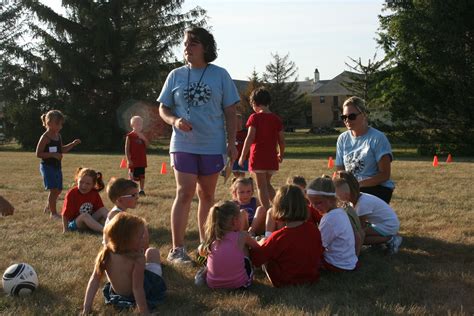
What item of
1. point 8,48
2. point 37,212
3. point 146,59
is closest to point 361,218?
point 37,212

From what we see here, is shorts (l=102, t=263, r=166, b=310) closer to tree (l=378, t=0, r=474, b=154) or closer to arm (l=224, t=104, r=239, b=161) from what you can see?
arm (l=224, t=104, r=239, b=161)

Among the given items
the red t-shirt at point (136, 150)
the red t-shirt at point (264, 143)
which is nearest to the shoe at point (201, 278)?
the red t-shirt at point (264, 143)

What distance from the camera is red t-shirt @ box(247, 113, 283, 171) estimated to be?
7102mm

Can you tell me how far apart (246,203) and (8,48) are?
35.2m

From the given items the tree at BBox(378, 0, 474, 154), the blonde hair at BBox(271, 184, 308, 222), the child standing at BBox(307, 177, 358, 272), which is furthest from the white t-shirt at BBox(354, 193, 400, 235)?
the tree at BBox(378, 0, 474, 154)

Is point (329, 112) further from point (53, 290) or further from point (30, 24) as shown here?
point (53, 290)

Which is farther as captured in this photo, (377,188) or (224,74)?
(377,188)

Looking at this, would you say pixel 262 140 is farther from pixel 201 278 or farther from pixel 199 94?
pixel 201 278

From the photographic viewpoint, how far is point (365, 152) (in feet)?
18.6

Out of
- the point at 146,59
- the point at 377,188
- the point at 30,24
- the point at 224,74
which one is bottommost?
the point at 377,188

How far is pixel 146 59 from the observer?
3475 cm

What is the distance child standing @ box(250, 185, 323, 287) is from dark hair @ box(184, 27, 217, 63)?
4.92 ft

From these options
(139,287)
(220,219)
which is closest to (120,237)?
(139,287)

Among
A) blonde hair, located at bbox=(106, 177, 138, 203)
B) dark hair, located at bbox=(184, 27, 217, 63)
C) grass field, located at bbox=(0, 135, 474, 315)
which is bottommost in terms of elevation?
grass field, located at bbox=(0, 135, 474, 315)
